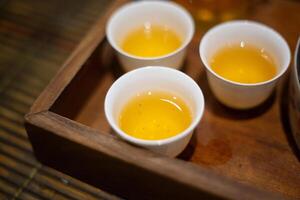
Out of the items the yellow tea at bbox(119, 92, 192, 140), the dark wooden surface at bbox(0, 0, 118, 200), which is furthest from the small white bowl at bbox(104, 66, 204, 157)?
the dark wooden surface at bbox(0, 0, 118, 200)

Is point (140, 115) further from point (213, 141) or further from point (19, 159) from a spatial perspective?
point (19, 159)

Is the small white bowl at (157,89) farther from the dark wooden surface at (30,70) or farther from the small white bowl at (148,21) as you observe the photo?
the dark wooden surface at (30,70)

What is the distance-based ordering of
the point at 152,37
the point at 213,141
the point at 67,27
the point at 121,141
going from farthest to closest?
the point at 67,27, the point at 152,37, the point at 213,141, the point at 121,141

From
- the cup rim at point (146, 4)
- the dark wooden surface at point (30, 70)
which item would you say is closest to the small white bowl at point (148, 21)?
the cup rim at point (146, 4)

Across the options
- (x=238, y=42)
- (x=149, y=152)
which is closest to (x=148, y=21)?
(x=238, y=42)

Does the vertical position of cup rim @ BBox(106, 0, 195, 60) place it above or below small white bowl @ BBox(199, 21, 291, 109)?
above

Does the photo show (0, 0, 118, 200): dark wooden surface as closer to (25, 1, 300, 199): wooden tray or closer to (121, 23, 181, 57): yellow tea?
(25, 1, 300, 199): wooden tray

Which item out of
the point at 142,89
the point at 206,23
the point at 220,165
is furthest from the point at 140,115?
the point at 206,23
